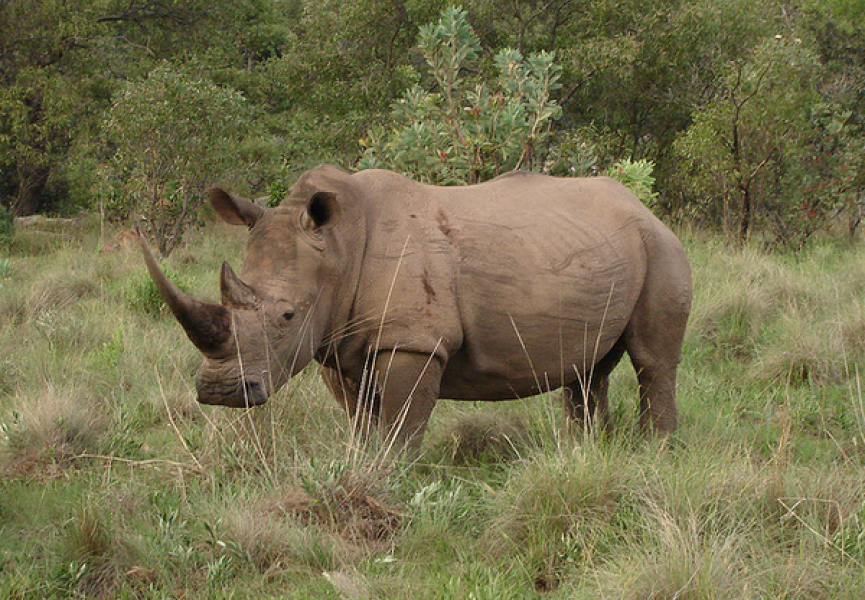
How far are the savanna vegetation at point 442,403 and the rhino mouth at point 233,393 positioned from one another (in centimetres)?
31

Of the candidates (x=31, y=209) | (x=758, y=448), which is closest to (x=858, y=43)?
(x=758, y=448)

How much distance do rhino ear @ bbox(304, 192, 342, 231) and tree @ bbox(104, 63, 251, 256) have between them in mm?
8816

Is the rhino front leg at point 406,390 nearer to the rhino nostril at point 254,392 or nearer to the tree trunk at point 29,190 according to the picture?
the rhino nostril at point 254,392

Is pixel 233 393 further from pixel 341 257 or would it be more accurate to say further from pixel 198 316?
pixel 341 257

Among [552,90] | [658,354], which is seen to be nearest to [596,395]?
[658,354]

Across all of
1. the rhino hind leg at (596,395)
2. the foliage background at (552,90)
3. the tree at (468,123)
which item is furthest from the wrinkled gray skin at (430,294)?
the foliage background at (552,90)

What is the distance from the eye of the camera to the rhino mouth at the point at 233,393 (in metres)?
4.05

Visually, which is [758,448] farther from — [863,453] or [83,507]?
[83,507]

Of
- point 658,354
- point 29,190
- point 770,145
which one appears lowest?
point 29,190

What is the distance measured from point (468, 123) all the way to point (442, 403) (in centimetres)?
338

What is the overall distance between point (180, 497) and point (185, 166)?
9.74 meters

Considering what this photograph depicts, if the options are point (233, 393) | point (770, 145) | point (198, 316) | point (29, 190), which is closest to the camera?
point (198, 316)

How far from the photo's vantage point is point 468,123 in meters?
8.89

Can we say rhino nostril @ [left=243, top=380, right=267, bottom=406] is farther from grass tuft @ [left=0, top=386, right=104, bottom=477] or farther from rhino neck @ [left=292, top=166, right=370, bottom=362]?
grass tuft @ [left=0, top=386, right=104, bottom=477]
